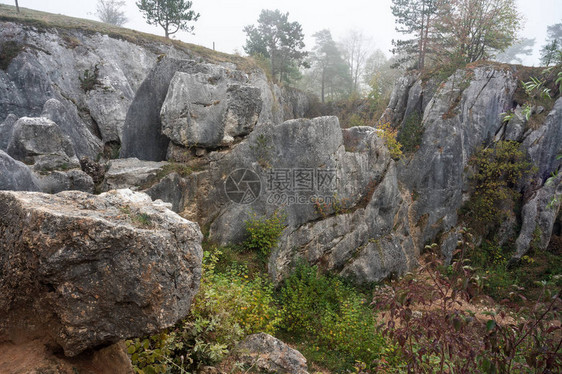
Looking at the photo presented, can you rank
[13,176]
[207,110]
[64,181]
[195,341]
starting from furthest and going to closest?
[207,110]
[64,181]
[13,176]
[195,341]

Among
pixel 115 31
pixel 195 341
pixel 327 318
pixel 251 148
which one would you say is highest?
pixel 115 31

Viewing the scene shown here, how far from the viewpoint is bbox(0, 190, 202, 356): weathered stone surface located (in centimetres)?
237

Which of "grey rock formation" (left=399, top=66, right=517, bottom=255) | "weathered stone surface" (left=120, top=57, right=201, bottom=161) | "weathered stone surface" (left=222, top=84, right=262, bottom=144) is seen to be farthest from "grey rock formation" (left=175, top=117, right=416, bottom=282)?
"grey rock formation" (left=399, top=66, right=517, bottom=255)

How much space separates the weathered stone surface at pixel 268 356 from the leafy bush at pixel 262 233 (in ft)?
16.5

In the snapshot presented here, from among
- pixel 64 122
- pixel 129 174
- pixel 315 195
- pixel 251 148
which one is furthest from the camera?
pixel 64 122

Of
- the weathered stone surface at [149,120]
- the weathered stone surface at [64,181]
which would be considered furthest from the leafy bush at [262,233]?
the weathered stone surface at [64,181]

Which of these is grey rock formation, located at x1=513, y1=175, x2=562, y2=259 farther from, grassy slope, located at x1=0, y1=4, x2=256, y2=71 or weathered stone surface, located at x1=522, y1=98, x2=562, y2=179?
grassy slope, located at x1=0, y1=4, x2=256, y2=71

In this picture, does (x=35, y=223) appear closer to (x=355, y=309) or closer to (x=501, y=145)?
(x=355, y=309)

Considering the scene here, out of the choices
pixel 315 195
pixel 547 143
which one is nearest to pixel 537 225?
pixel 547 143

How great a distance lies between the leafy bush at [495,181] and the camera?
1596 centimetres

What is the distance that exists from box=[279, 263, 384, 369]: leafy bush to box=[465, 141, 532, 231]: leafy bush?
1034 cm

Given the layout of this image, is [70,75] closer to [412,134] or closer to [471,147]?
[412,134]

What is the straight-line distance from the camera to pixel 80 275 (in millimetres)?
2402

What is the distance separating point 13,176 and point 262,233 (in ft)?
20.4
